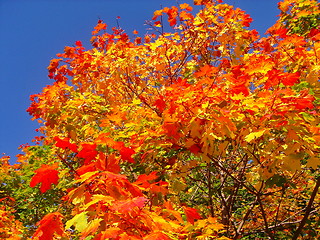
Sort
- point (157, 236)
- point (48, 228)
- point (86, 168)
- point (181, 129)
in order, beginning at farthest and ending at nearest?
point (181, 129) < point (86, 168) < point (48, 228) < point (157, 236)

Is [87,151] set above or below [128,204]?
above

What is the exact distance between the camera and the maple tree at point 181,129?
243 centimetres

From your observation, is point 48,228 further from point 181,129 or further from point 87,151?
point 181,129

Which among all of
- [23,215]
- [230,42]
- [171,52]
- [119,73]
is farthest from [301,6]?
[23,215]

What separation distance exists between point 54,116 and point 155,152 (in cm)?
248

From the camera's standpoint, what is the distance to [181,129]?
3.62m

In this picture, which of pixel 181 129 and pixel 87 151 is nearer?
pixel 87 151

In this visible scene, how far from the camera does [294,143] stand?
3158 mm

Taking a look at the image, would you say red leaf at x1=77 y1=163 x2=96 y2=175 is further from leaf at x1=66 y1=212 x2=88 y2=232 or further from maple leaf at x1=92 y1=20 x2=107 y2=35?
maple leaf at x1=92 y1=20 x2=107 y2=35

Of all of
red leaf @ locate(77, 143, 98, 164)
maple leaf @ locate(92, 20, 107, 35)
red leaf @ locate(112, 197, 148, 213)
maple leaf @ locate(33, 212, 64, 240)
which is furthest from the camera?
maple leaf @ locate(92, 20, 107, 35)

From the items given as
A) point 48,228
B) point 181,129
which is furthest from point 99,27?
point 48,228

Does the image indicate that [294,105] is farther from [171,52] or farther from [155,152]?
[171,52]

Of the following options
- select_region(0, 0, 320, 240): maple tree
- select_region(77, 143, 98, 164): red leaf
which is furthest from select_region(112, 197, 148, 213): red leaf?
select_region(77, 143, 98, 164): red leaf

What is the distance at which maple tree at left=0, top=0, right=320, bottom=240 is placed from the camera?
2.43 meters
